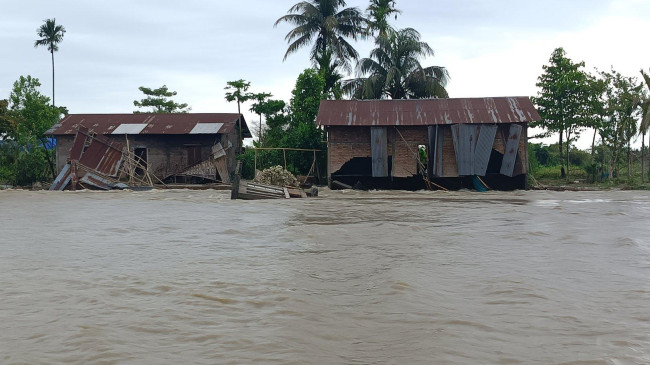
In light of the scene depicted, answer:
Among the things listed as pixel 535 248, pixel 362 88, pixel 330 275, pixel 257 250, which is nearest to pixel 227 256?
pixel 257 250

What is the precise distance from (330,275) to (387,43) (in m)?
24.4

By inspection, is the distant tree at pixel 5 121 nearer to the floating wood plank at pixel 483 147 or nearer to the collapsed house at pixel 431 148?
the collapsed house at pixel 431 148

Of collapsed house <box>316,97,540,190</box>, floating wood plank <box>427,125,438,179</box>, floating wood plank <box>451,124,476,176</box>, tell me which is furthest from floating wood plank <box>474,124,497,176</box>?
floating wood plank <box>427,125,438,179</box>

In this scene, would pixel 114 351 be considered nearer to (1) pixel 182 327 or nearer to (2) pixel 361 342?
(1) pixel 182 327

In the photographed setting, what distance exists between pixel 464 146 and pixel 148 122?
1520cm

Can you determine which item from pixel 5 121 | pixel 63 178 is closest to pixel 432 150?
pixel 63 178

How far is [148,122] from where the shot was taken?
27734mm

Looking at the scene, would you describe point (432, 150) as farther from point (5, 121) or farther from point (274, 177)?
point (5, 121)

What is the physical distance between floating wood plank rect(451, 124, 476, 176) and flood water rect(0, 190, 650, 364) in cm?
1113

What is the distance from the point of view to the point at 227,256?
24.2ft

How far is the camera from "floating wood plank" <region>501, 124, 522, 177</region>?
22.0m

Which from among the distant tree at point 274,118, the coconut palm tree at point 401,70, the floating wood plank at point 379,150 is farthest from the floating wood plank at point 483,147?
the distant tree at point 274,118

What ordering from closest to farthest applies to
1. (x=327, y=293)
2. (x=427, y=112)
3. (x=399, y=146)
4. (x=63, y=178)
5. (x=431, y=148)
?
(x=327, y=293) → (x=431, y=148) → (x=399, y=146) → (x=63, y=178) → (x=427, y=112)

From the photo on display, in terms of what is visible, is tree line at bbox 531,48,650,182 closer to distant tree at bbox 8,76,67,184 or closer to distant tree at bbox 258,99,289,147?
distant tree at bbox 258,99,289,147
